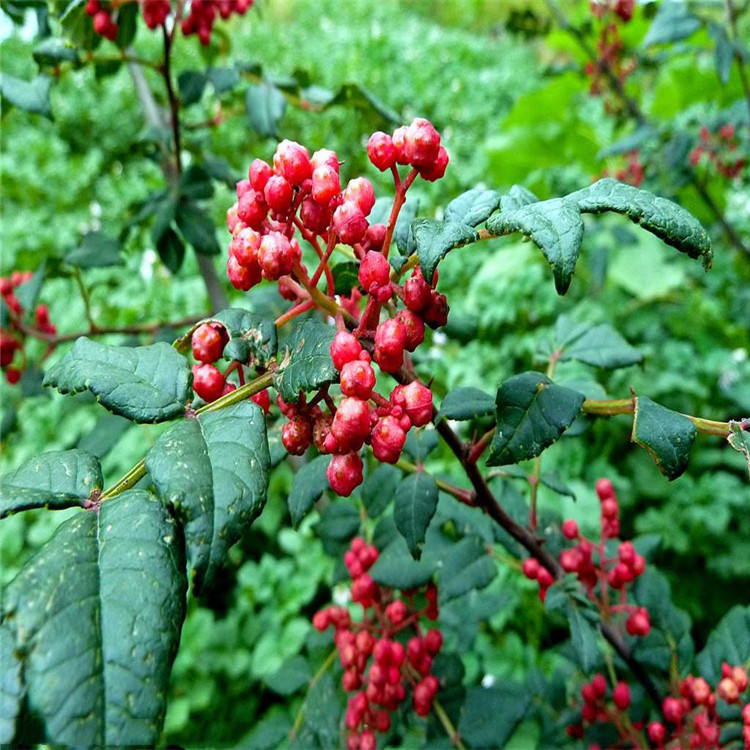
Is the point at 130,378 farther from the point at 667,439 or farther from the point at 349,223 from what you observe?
the point at 667,439

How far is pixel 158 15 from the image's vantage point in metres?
1.10

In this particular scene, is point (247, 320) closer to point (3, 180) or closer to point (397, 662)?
point (397, 662)

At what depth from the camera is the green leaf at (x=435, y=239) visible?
0.51m

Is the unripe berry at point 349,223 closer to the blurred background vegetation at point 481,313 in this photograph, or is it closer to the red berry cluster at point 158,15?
the blurred background vegetation at point 481,313

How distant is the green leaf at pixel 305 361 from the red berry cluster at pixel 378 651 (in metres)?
0.55

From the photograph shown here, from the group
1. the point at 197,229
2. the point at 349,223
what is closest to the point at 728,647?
the point at 349,223

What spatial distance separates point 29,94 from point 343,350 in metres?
0.93

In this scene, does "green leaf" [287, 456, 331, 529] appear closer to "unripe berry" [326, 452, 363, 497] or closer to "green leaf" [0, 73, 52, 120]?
"unripe berry" [326, 452, 363, 497]

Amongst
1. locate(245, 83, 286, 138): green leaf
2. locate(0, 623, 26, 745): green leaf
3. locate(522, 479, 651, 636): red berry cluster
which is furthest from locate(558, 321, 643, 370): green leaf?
locate(0, 623, 26, 745): green leaf

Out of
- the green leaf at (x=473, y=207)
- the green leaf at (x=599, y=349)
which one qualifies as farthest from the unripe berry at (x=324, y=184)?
the green leaf at (x=599, y=349)

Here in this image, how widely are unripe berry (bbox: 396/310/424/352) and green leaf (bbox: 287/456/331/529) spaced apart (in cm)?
28

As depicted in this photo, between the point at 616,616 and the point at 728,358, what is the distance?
1.38 metres

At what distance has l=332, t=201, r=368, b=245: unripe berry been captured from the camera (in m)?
0.60

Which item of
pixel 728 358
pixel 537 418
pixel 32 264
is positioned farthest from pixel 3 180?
pixel 537 418
